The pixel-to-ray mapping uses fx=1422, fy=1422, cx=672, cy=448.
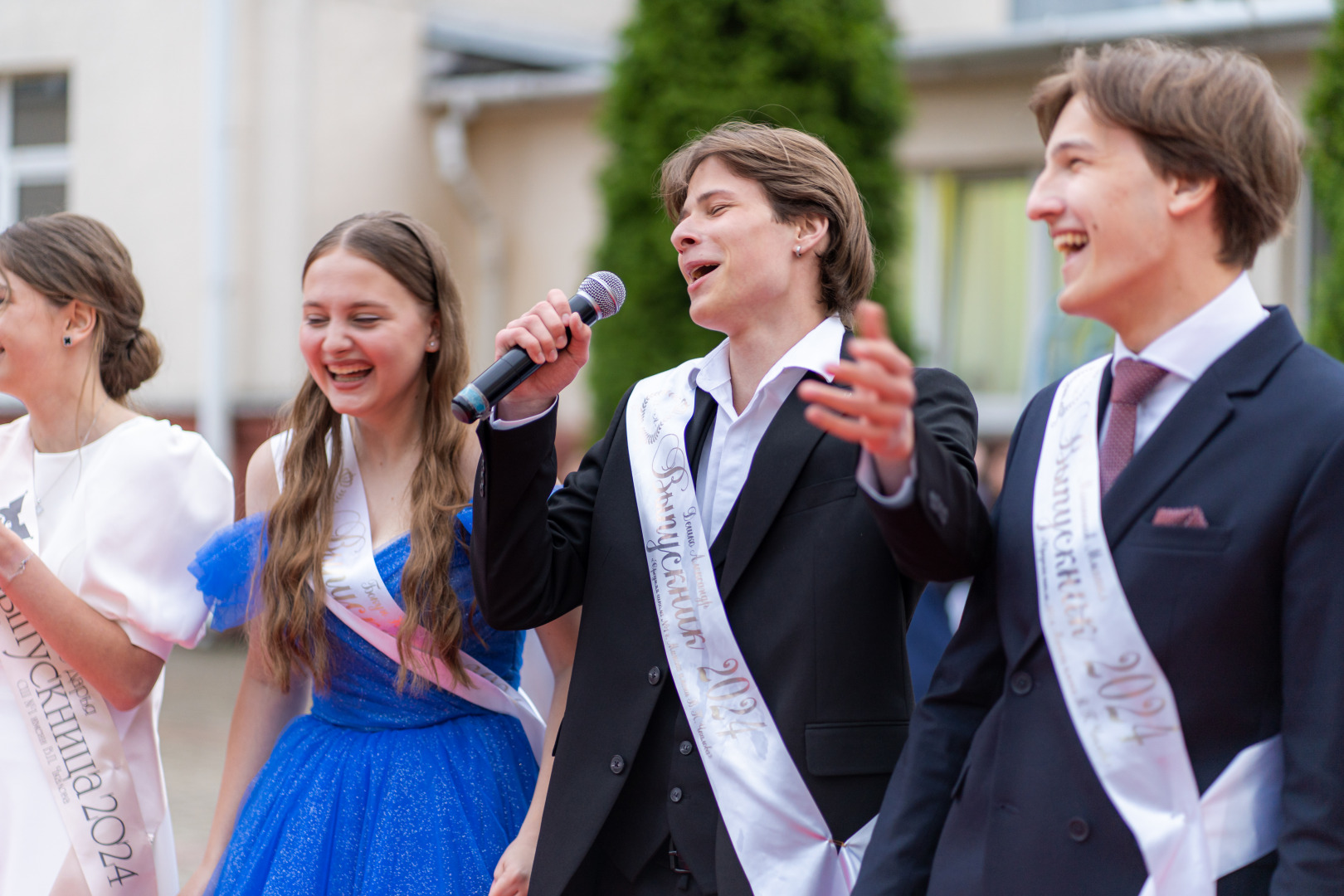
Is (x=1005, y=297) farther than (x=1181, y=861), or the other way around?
(x=1005, y=297)

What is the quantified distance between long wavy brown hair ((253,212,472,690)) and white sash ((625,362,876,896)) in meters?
0.47

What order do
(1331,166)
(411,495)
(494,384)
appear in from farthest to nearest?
(1331,166), (411,495), (494,384)

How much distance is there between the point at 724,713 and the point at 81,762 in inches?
54.8

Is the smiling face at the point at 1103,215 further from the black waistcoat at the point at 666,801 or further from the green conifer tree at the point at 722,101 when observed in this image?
the green conifer tree at the point at 722,101

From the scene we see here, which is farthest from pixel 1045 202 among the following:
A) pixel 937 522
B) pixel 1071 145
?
pixel 937 522

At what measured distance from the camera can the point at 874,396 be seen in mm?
1753

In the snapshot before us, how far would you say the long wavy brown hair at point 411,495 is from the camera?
2639 mm

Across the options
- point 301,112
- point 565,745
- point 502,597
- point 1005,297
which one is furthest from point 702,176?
point 301,112

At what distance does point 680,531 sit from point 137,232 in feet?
33.3

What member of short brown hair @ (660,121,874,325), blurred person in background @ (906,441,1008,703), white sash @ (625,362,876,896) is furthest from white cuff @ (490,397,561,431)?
blurred person in background @ (906,441,1008,703)

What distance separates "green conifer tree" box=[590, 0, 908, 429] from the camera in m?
8.55

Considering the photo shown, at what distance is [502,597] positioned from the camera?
7.82ft

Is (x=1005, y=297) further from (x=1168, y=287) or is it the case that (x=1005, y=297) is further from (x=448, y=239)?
(x=1168, y=287)

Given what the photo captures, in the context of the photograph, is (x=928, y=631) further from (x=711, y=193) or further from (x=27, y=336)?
(x=27, y=336)
